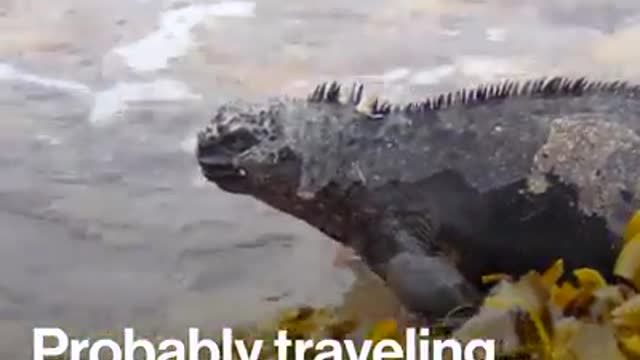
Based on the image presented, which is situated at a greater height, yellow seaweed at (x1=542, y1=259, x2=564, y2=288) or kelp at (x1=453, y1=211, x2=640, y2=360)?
yellow seaweed at (x1=542, y1=259, x2=564, y2=288)

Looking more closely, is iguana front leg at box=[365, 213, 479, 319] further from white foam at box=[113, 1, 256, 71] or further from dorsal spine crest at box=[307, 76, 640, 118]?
white foam at box=[113, 1, 256, 71]

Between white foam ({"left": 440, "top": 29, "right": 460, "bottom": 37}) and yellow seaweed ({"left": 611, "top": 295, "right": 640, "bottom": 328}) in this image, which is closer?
yellow seaweed ({"left": 611, "top": 295, "right": 640, "bottom": 328})

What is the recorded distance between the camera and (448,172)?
185 centimetres

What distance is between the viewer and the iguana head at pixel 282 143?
1.85 metres

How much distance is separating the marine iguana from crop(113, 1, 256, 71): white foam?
0.12 m

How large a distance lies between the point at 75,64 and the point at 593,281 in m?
0.86

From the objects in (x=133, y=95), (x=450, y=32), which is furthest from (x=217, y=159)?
(x=450, y=32)

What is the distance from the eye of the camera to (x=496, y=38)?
6.14 ft

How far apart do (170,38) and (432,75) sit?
1.35 ft

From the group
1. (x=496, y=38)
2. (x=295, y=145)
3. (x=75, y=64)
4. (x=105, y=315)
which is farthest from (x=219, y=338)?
(x=496, y=38)

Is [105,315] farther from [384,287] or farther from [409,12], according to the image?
[409,12]

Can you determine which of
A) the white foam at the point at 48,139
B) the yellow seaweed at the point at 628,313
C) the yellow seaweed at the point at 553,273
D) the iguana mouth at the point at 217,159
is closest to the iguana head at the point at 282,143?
the iguana mouth at the point at 217,159

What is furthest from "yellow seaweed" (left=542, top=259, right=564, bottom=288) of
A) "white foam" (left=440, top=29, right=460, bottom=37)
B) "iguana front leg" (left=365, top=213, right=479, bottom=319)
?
"white foam" (left=440, top=29, right=460, bottom=37)

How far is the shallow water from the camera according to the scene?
1856mm
